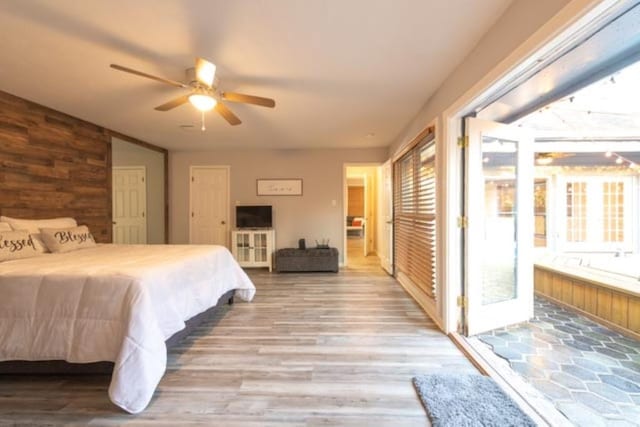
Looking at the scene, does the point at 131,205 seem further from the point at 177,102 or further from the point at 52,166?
the point at 177,102

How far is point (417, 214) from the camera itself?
11.5 feet

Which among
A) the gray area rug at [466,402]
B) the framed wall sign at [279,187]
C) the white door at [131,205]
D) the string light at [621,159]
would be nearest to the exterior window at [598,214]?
the string light at [621,159]

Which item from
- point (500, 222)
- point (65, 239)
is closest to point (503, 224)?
point (500, 222)

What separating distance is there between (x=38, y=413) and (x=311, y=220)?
173 inches

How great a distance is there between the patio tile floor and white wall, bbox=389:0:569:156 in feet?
6.99

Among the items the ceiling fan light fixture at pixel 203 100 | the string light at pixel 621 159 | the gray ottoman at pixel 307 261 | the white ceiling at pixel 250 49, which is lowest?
the gray ottoman at pixel 307 261

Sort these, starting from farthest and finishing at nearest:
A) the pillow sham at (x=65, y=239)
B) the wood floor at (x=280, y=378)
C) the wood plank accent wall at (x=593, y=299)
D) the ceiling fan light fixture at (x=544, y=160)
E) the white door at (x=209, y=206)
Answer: the white door at (x=209, y=206)
the ceiling fan light fixture at (x=544, y=160)
the pillow sham at (x=65, y=239)
the wood plank accent wall at (x=593, y=299)
the wood floor at (x=280, y=378)

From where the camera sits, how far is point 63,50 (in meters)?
2.12

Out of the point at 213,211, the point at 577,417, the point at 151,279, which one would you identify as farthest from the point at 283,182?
the point at 577,417

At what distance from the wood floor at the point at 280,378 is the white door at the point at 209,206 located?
2.84m

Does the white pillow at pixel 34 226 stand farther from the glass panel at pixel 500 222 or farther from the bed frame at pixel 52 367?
the glass panel at pixel 500 222

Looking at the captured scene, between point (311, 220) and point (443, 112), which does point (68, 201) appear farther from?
point (443, 112)

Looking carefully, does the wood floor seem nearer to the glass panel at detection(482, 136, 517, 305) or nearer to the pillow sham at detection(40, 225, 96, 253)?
the glass panel at detection(482, 136, 517, 305)

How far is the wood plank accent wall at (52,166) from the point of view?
2971mm
